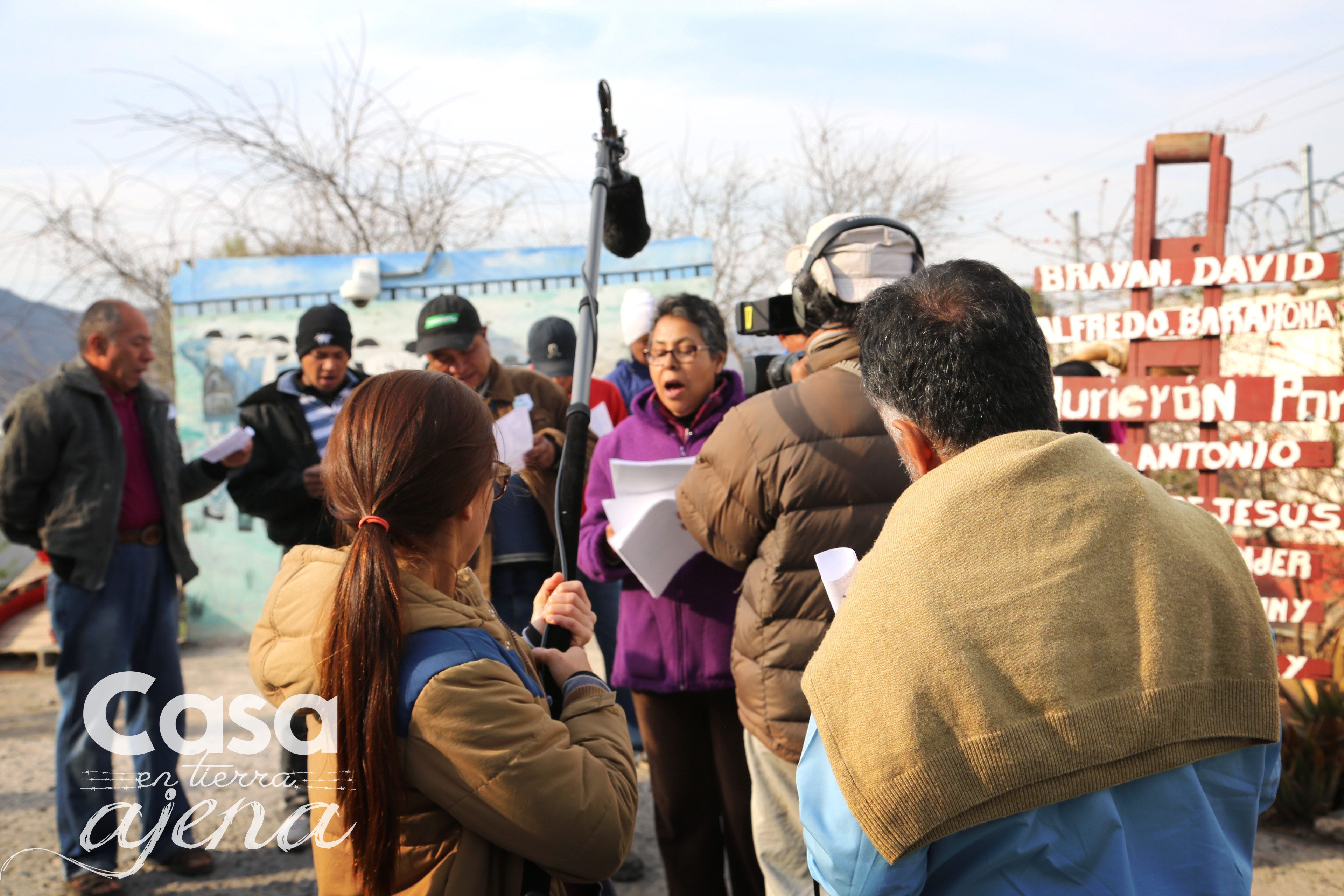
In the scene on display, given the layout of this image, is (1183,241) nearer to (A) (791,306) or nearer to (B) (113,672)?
(A) (791,306)

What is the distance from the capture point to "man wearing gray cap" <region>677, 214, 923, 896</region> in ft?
7.32

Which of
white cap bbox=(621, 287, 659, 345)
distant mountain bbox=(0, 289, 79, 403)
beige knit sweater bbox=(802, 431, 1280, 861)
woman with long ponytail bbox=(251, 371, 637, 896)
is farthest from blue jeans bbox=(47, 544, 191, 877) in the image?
distant mountain bbox=(0, 289, 79, 403)

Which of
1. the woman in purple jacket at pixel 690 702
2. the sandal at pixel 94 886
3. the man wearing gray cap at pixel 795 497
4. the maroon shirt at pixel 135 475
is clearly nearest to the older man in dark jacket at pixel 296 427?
the maroon shirt at pixel 135 475

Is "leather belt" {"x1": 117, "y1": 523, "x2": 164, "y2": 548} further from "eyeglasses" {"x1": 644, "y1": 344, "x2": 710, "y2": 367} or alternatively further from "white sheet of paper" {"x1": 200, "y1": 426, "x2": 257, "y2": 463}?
"eyeglasses" {"x1": 644, "y1": 344, "x2": 710, "y2": 367}

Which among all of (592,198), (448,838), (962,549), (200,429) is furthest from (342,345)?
(200,429)

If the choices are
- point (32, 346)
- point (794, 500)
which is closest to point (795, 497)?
point (794, 500)

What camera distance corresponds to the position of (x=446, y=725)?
1299 mm

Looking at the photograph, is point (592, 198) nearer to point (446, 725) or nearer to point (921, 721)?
point (446, 725)

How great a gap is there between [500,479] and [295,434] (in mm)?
2628

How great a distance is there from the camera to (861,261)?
2.35m

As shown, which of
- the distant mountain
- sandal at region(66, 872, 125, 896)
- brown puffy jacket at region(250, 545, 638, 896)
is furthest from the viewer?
the distant mountain

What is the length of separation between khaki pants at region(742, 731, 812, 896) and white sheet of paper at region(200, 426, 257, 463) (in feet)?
8.18

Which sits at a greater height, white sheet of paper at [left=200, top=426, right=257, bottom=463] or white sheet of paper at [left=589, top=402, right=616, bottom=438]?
white sheet of paper at [left=589, top=402, right=616, bottom=438]

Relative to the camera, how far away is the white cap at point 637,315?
5656 mm
